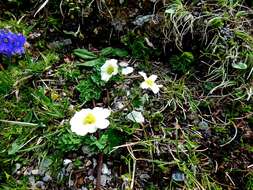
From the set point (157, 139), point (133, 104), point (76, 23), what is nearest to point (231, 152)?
point (157, 139)

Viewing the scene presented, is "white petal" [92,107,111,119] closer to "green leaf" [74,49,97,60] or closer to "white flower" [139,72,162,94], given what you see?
"white flower" [139,72,162,94]

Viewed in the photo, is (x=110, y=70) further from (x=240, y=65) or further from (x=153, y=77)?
(x=240, y=65)

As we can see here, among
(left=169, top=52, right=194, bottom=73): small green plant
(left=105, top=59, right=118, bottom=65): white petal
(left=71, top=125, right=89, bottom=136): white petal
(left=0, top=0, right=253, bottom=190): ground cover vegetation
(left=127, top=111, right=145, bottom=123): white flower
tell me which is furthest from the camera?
(left=169, top=52, right=194, bottom=73): small green plant

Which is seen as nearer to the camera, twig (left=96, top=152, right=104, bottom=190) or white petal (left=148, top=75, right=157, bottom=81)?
twig (left=96, top=152, right=104, bottom=190)

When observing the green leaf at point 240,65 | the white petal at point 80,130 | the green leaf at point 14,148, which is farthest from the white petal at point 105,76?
the green leaf at point 240,65

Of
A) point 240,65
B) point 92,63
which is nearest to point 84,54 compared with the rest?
point 92,63

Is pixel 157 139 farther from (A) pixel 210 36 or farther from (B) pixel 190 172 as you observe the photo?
(A) pixel 210 36

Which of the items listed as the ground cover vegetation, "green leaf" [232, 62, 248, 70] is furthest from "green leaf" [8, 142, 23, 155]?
"green leaf" [232, 62, 248, 70]
